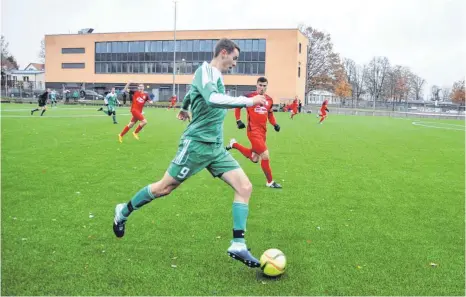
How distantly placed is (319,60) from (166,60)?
28657 millimetres

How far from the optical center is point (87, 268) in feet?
15.6

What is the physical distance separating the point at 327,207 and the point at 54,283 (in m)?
4.78

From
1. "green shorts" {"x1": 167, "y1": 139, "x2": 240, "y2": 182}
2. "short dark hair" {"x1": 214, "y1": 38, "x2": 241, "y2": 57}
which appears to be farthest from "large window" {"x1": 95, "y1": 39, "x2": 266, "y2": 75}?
"green shorts" {"x1": 167, "y1": 139, "x2": 240, "y2": 182}

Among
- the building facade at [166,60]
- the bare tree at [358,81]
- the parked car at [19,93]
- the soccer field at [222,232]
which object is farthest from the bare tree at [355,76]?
the soccer field at [222,232]

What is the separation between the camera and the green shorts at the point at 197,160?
5037 millimetres

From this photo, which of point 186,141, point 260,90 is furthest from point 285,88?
point 186,141

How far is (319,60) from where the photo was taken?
282ft

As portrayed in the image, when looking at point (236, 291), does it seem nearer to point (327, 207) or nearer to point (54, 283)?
point (54, 283)

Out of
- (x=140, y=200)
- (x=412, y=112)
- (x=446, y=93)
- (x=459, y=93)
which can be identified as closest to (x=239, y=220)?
(x=140, y=200)

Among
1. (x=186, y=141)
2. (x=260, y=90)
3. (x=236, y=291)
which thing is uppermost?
(x=260, y=90)

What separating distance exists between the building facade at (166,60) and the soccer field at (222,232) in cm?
6113

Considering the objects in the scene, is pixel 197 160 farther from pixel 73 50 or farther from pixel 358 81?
pixel 358 81

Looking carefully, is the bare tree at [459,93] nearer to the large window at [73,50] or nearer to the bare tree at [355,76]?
the bare tree at [355,76]

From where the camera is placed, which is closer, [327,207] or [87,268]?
[87,268]
